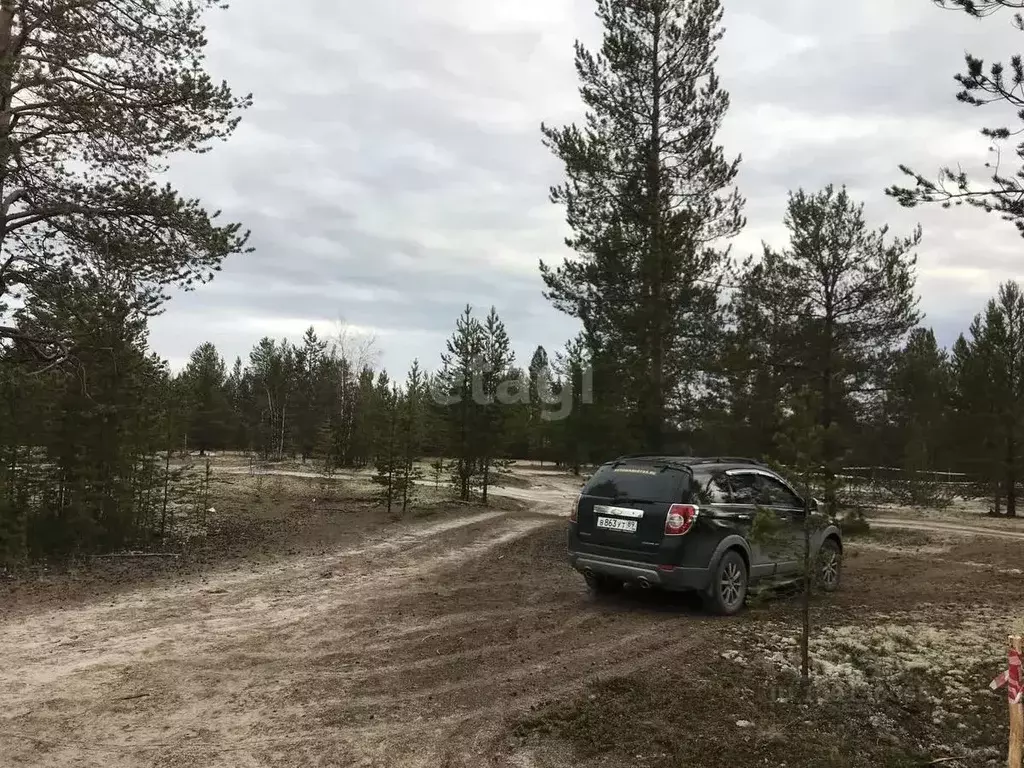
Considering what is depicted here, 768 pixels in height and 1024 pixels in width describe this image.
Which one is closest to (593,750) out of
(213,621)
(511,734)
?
(511,734)

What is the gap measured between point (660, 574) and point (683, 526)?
1.99ft

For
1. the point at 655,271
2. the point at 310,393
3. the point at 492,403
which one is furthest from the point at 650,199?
the point at 310,393

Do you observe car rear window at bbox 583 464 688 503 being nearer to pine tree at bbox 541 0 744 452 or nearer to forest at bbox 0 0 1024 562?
forest at bbox 0 0 1024 562

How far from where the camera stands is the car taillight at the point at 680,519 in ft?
24.8

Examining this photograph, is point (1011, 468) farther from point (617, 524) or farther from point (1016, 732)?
point (1016, 732)

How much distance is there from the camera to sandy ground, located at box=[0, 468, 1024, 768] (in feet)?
14.9

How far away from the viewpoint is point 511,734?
4707 millimetres

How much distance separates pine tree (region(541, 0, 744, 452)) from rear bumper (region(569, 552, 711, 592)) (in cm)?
714

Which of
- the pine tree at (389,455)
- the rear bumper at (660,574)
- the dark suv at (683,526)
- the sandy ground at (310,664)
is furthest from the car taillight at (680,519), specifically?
the pine tree at (389,455)

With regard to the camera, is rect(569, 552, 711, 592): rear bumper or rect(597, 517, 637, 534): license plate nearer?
rect(569, 552, 711, 592): rear bumper

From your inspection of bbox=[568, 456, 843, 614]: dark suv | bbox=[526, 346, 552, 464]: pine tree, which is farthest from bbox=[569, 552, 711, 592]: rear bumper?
bbox=[526, 346, 552, 464]: pine tree

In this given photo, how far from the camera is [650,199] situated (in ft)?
50.3

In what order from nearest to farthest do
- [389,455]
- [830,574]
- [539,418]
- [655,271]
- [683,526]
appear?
1. [683,526]
2. [830,574]
3. [655,271]
4. [389,455]
5. [539,418]

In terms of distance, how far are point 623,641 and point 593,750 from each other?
8.18ft
